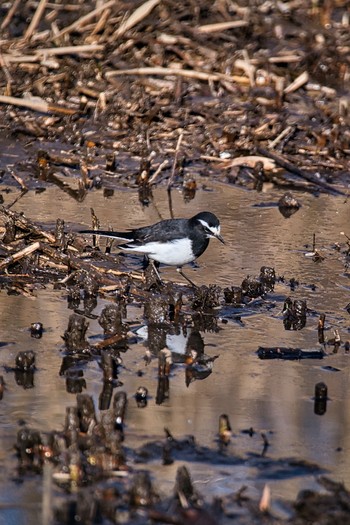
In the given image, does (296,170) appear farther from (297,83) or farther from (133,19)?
(133,19)

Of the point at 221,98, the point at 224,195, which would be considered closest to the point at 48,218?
the point at 224,195

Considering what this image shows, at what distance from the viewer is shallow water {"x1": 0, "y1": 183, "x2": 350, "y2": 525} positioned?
543 centimetres

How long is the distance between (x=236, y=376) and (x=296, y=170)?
4.87 meters

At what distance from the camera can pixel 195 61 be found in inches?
517

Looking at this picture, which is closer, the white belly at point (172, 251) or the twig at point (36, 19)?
the white belly at point (172, 251)

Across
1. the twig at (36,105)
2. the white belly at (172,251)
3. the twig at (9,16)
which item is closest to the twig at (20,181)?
the twig at (36,105)

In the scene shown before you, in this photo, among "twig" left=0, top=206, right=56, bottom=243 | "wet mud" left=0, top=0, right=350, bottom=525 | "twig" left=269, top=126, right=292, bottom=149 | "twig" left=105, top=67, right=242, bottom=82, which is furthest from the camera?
"twig" left=105, top=67, right=242, bottom=82

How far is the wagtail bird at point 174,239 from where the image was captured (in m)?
8.21

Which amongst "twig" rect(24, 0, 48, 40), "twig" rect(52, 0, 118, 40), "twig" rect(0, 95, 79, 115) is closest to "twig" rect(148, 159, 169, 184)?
"twig" rect(0, 95, 79, 115)

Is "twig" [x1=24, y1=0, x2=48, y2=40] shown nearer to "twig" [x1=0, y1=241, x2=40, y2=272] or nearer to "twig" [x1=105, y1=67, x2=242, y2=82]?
"twig" [x1=105, y1=67, x2=242, y2=82]

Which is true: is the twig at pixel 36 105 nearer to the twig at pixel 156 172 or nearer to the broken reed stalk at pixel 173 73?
the broken reed stalk at pixel 173 73

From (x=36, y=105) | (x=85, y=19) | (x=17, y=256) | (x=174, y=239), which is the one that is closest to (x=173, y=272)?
(x=174, y=239)

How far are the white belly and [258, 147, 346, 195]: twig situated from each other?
3.05 m

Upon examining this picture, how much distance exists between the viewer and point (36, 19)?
13.2m
